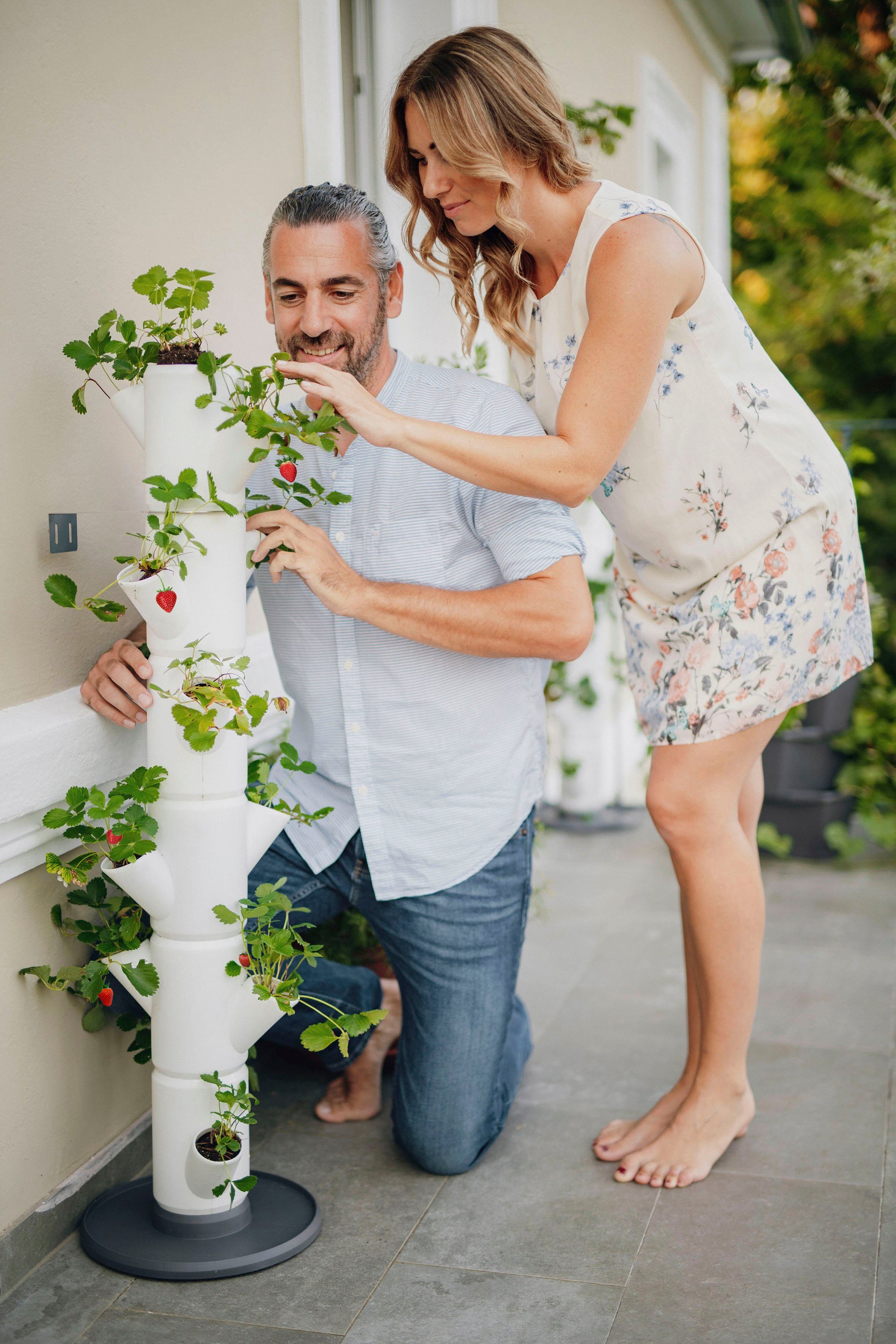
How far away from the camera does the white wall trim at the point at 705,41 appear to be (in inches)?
206

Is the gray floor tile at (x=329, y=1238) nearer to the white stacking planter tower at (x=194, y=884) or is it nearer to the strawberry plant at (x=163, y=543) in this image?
the white stacking planter tower at (x=194, y=884)

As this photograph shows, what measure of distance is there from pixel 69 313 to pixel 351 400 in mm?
479

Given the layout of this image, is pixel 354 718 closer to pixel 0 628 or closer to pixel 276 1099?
pixel 0 628

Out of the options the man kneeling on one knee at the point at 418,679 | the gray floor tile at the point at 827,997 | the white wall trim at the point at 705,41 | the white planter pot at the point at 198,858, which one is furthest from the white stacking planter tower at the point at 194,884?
the white wall trim at the point at 705,41

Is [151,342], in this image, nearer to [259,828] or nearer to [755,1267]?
[259,828]

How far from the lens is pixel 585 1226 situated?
1.83 meters

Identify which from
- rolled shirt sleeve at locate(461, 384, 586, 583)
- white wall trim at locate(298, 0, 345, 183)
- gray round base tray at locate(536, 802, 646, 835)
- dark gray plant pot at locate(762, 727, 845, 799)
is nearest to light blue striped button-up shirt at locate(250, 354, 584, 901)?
rolled shirt sleeve at locate(461, 384, 586, 583)

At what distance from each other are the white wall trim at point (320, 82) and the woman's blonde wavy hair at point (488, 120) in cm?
64

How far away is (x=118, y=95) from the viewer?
180 centimetres

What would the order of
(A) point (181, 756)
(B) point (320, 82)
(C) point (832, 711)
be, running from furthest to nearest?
1. (C) point (832, 711)
2. (B) point (320, 82)
3. (A) point (181, 756)

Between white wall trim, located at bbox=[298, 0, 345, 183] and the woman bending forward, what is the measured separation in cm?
53

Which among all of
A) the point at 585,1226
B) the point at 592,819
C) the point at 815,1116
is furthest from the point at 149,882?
the point at 592,819

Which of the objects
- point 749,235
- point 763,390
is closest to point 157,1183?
point 763,390

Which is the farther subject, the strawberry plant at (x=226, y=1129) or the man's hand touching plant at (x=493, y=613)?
the man's hand touching plant at (x=493, y=613)
